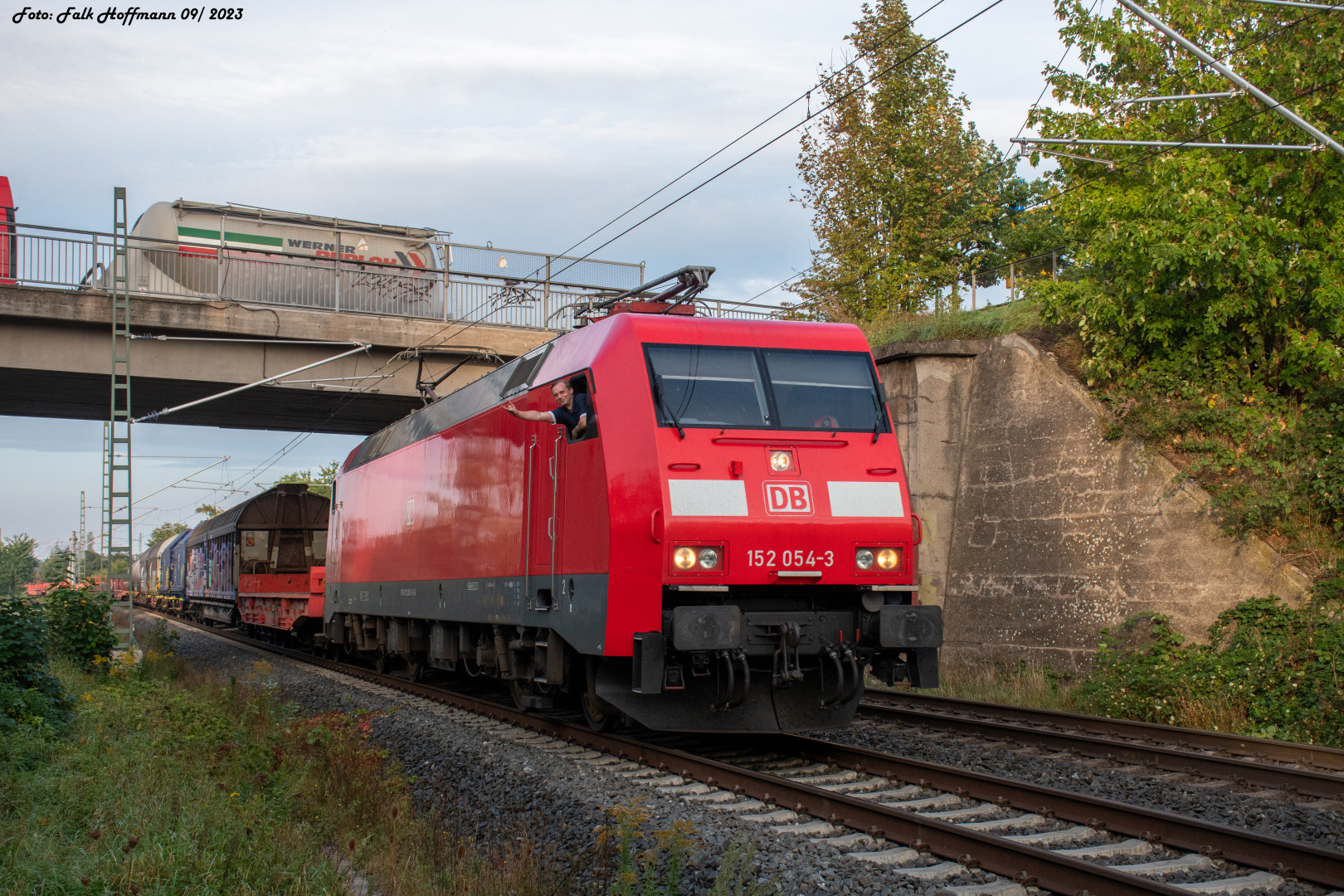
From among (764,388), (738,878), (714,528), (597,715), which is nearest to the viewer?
(738,878)

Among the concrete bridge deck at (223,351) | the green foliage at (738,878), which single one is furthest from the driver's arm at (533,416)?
the concrete bridge deck at (223,351)

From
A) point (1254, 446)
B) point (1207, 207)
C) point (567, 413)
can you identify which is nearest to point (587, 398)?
point (567, 413)

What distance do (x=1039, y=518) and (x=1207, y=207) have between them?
4683mm

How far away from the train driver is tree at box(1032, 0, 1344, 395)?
7.63 m

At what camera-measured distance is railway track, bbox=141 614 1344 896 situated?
545 cm

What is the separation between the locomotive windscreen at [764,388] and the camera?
8703 millimetres

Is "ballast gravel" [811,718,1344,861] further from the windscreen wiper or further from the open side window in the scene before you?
the open side window

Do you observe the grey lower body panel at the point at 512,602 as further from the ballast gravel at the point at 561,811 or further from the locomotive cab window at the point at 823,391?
the locomotive cab window at the point at 823,391

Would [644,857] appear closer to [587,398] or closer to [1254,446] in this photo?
[587,398]

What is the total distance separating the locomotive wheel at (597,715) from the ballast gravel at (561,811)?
28.6 inches

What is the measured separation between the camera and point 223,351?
814 inches

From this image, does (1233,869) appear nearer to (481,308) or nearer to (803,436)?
(803,436)

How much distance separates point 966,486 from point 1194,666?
598 cm

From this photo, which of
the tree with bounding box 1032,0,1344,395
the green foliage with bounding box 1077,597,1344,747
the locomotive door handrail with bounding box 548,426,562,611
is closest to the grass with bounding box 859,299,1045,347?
the tree with bounding box 1032,0,1344,395
